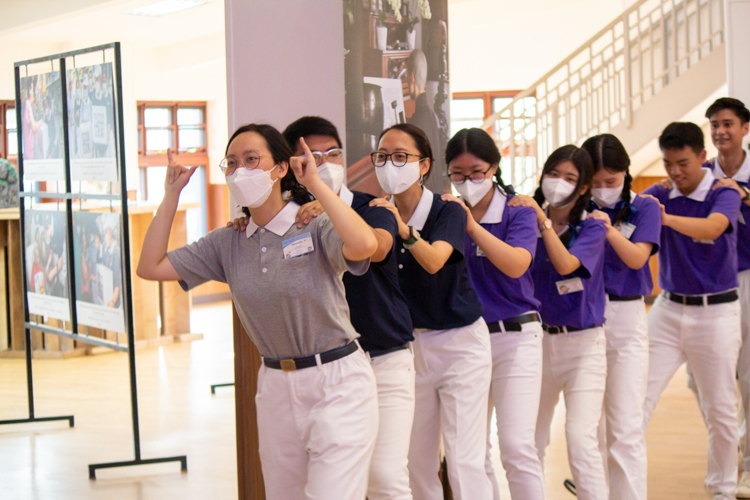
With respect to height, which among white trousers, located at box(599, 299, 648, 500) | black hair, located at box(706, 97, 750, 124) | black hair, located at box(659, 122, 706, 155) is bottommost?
white trousers, located at box(599, 299, 648, 500)

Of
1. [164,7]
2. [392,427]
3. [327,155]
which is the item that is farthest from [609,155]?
[164,7]

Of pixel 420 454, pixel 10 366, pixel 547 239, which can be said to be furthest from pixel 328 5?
pixel 10 366

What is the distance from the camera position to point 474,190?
3107 mm

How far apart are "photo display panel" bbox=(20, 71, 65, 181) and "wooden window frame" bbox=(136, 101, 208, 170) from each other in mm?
7100

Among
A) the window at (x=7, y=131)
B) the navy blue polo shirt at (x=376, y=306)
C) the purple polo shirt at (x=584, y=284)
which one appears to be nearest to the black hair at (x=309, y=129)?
the navy blue polo shirt at (x=376, y=306)

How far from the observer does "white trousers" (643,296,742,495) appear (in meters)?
3.79

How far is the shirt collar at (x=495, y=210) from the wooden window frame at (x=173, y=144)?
1023 cm

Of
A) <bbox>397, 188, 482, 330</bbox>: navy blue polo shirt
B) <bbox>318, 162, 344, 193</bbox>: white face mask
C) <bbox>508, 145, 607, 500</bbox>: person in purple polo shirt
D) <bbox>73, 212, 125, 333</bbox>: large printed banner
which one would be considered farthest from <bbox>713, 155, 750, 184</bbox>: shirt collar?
<bbox>73, 212, 125, 333</bbox>: large printed banner

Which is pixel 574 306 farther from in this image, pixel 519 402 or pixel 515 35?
pixel 515 35

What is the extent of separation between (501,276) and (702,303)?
1218 millimetres

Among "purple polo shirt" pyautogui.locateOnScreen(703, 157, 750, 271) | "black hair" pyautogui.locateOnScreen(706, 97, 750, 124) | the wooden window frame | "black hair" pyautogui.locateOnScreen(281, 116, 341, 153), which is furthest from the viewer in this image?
the wooden window frame

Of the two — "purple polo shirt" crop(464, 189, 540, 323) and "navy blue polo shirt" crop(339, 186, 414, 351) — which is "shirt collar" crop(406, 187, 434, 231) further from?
"purple polo shirt" crop(464, 189, 540, 323)

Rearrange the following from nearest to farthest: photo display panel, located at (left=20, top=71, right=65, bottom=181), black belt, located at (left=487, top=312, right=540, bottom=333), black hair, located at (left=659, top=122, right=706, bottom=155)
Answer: black belt, located at (left=487, top=312, right=540, bottom=333)
black hair, located at (left=659, top=122, right=706, bottom=155)
photo display panel, located at (left=20, top=71, right=65, bottom=181)

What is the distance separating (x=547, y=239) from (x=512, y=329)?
37cm
